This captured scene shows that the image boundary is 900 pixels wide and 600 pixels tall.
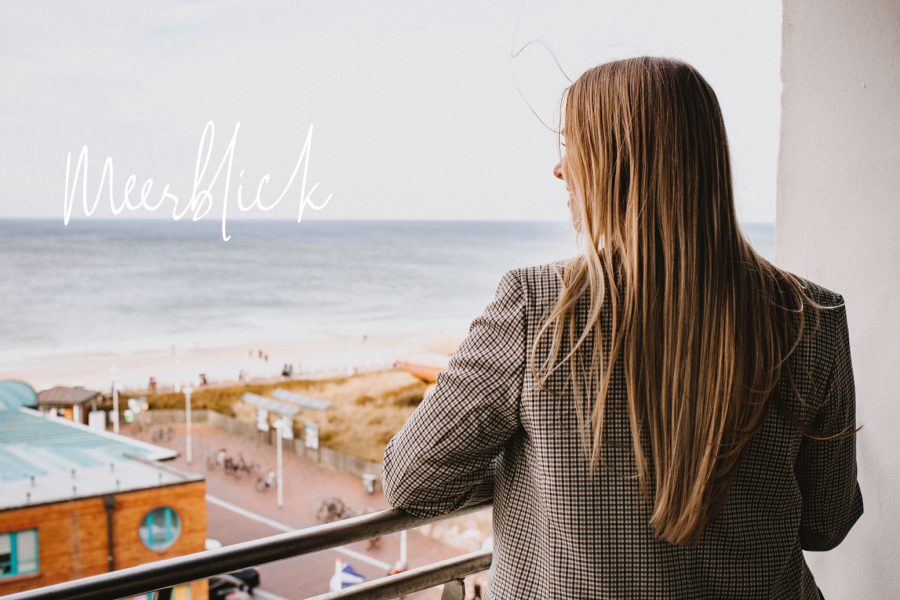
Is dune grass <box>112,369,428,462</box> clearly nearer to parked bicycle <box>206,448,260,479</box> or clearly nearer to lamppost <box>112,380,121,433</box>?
lamppost <box>112,380,121,433</box>

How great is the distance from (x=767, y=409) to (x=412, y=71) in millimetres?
29826

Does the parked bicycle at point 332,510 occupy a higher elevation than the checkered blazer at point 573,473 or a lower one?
lower

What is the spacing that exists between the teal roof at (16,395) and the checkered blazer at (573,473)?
14.6 m

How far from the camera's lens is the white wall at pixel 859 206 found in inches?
44.0

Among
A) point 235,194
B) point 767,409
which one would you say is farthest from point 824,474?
point 235,194

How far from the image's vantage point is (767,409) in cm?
60

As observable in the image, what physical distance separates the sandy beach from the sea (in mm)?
524

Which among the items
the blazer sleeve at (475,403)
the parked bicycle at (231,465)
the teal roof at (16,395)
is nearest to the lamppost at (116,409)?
the teal roof at (16,395)

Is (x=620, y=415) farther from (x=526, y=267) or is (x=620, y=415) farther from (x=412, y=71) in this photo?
(x=412, y=71)

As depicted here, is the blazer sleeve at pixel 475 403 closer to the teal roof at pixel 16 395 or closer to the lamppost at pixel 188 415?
the teal roof at pixel 16 395

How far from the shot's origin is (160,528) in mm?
9156

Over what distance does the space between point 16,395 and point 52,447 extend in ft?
4.84

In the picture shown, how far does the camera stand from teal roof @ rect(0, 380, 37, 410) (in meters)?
13.3

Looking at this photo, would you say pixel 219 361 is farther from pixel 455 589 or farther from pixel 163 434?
pixel 455 589
